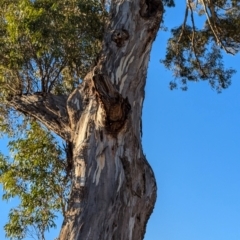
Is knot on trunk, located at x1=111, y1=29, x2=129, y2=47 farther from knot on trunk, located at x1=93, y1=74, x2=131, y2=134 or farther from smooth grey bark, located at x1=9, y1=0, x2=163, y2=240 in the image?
knot on trunk, located at x1=93, y1=74, x2=131, y2=134

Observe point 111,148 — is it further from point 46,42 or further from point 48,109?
point 46,42

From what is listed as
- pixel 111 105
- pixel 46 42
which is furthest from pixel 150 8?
pixel 111 105

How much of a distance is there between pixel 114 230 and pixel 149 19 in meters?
2.97

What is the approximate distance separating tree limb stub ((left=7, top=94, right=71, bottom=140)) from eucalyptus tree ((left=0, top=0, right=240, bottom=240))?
2cm

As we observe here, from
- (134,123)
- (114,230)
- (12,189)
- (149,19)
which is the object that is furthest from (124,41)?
(12,189)

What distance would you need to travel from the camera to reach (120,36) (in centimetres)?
599

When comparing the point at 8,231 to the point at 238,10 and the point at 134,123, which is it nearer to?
the point at 134,123

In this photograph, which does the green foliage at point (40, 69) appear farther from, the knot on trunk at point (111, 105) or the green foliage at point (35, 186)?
the knot on trunk at point (111, 105)

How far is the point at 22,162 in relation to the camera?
7781 millimetres

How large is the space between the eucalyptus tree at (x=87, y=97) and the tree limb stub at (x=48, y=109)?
0.02m

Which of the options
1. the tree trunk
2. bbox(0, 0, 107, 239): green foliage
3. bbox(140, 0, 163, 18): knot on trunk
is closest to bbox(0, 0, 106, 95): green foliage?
bbox(0, 0, 107, 239): green foliage

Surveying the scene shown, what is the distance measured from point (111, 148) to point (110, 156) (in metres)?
0.08

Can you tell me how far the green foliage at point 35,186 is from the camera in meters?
7.44

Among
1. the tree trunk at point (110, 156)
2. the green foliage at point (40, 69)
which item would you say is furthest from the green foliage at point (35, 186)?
the tree trunk at point (110, 156)
